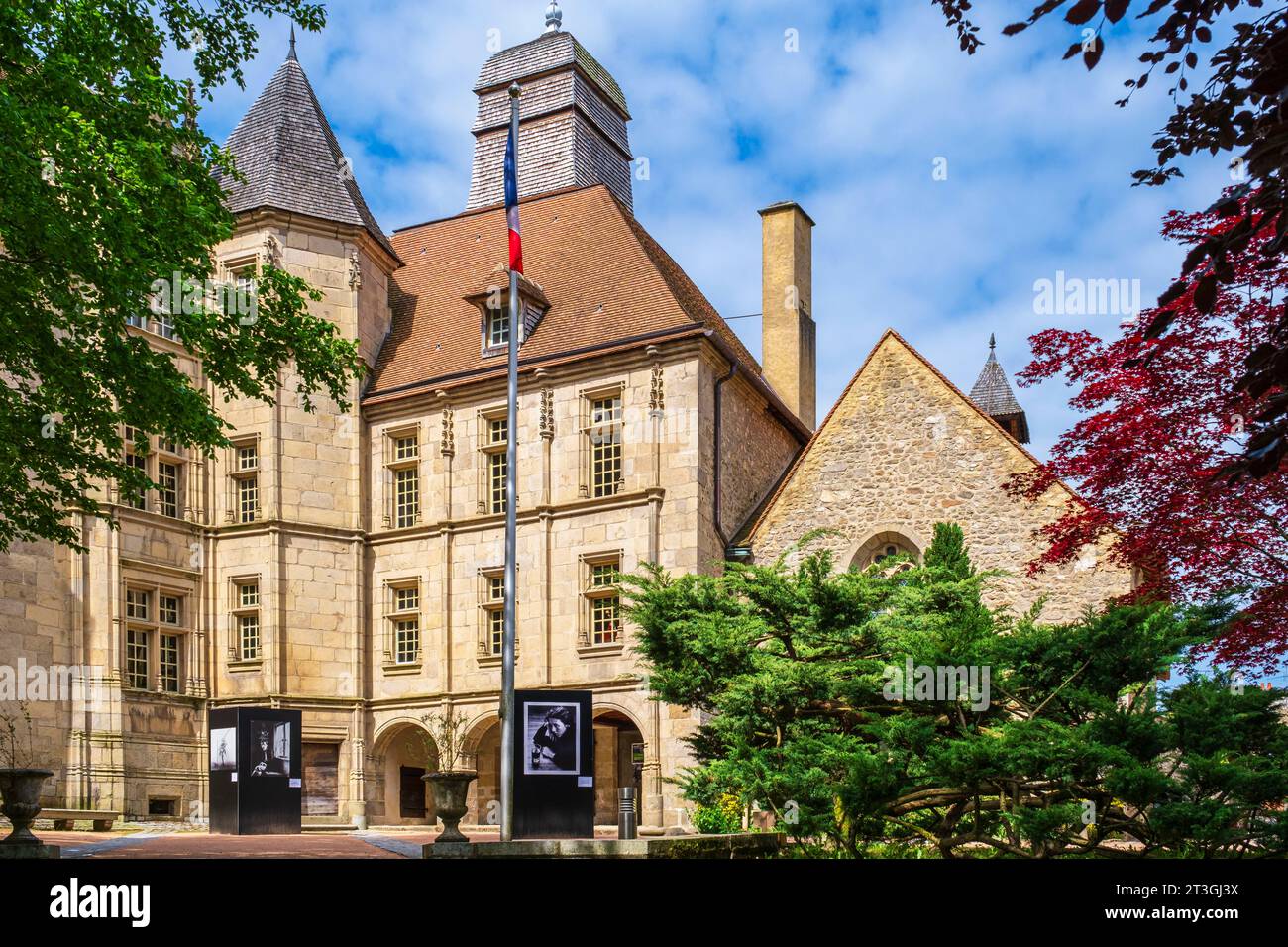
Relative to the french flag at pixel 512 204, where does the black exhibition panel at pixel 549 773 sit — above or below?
below

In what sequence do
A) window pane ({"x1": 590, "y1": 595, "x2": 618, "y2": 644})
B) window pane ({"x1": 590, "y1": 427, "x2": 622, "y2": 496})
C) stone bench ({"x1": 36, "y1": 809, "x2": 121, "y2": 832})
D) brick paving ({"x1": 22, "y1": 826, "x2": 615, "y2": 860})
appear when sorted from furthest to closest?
window pane ({"x1": 590, "y1": 427, "x2": 622, "y2": 496}) < window pane ({"x1": 590, "y1": 595, "x2": 618, "y2": 644}) < stone bench ({"x1": 36, "y1": 809, "x2": 121, "y2": 832}) < brick paving ({"x1": 22, "y1": 826, "x2": 615, "y2": 860})

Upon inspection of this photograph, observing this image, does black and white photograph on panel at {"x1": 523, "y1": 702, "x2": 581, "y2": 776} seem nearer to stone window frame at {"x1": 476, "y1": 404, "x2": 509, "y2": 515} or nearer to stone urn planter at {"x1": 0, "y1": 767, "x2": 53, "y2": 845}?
stone urn planter at {"x1": 0, "y1": 767, "x2": 53, "y2": 845}

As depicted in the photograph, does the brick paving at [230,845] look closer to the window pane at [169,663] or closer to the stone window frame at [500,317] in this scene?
the window pane at [169,663]

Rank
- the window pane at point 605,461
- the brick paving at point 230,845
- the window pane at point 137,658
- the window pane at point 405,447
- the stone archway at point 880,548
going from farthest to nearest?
the window pane at point 405,447 < the window pane at point 605,461 < the window pane at point 137,658 < the stone archway at point 880,548 < the brick paving at point 230,845

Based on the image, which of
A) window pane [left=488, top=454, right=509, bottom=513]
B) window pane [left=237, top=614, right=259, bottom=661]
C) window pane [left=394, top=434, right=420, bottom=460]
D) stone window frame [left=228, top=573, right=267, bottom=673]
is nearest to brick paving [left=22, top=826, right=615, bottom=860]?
stone window frame [left=228, top=573, right=267, bottom=673]

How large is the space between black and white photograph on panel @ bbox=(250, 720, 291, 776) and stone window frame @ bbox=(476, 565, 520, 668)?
7.40 meters

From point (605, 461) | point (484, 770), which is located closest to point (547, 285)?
point (605, 461)

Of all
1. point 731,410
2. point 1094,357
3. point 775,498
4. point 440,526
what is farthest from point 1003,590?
point 440,526

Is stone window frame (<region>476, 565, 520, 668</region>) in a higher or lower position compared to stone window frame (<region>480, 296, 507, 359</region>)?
lower

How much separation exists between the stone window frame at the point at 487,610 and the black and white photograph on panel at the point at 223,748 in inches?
313

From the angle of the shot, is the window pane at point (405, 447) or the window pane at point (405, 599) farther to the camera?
the window pane at point (405, 447)

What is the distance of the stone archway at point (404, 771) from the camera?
29281 millimetres

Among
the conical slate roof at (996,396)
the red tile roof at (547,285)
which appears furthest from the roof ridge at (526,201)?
the conical slate roof at (996,396)

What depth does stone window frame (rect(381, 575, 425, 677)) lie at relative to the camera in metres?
29.5
